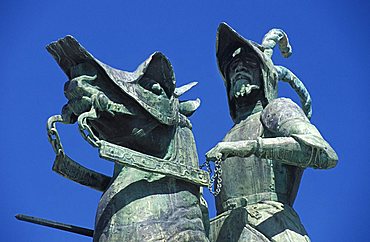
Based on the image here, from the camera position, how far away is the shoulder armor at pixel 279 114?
22.5 ft

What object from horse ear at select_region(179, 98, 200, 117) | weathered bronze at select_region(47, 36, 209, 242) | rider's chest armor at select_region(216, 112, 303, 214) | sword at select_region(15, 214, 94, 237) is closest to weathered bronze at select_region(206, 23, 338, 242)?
rider's chest armor at select_region(216, 112, 303, 214)

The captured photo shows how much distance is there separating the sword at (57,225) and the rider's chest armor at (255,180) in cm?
127

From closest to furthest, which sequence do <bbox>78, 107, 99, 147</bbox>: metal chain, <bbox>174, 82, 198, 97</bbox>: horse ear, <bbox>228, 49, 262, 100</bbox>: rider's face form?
<bbox>78, 107, 99, 147</bbox>: metal chain < <bbox>174, 82, 198, 97</bbox>: horse ear < <bbox>228, 49, 262, 100</bbox>: rider's face

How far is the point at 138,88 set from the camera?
6.30 meters

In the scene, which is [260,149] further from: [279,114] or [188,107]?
[188,107]

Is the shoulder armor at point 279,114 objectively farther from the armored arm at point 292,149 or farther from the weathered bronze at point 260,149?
the armored arm at point 292,149

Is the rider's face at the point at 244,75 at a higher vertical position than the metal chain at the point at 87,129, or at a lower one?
higher

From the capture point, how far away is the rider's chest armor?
7.15 metres

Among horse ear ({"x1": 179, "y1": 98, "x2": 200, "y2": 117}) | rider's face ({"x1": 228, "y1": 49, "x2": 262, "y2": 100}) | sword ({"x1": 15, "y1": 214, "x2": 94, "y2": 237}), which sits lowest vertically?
sword ({"x1": 15, "y1": 214, "x2": 94, "y2": 237})

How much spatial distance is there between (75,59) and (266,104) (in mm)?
2064

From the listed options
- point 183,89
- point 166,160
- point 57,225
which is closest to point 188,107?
point 183,89

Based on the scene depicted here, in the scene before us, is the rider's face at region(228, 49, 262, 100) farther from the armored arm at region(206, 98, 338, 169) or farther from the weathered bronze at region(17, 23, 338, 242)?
the armored arm at region(206, 98, 338, 169)

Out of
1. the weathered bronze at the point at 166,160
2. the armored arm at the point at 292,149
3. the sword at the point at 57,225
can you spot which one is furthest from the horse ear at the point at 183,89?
the sword at the point at 57,225

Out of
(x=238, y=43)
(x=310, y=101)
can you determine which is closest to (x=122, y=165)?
(x=238, y=43)
